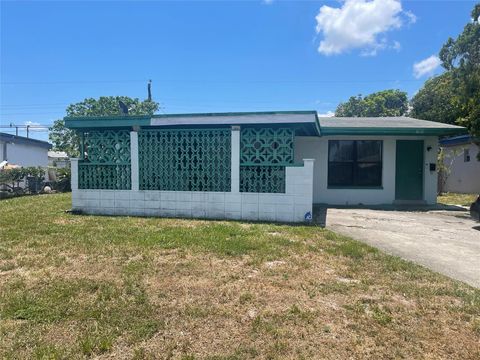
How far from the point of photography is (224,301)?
3.68m

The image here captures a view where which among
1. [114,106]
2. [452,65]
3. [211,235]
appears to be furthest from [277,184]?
[114,106]

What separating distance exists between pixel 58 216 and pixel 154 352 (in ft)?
22.6

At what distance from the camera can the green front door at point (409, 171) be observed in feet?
38.4

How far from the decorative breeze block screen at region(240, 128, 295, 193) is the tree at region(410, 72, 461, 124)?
17.4 m

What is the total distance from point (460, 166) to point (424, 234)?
498 inches

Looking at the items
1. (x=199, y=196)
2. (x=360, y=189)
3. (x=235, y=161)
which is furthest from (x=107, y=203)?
(x=360, y=189)

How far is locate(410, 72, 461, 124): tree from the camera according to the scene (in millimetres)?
22766

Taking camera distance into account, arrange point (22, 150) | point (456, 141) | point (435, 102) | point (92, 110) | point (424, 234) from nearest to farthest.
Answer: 1. point (424, 234)
2. point (456, 141)
3. point (22, 150)
4. point (435, 102)
5. point (92, 110)

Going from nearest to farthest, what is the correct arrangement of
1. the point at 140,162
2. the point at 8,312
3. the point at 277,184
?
the point at 8,312 → the point at 277,184 → the point at 140,162

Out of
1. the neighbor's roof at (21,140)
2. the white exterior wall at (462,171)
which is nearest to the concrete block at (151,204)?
the white exterior wall at (462,171)

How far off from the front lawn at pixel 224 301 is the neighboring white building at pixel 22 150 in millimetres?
17171

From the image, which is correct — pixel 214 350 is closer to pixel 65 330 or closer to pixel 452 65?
pixel 65 330

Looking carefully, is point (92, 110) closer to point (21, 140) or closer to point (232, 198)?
point (21, 140)

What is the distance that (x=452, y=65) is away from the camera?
11148mm
